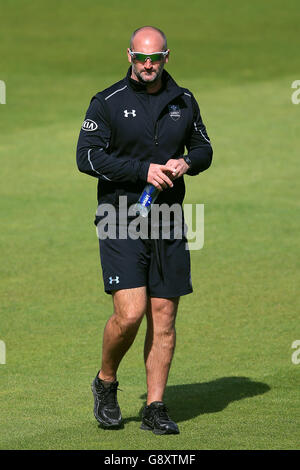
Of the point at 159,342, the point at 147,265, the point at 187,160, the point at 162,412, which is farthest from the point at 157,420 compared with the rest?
the point at 187,160

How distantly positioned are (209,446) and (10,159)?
12421 millimetres

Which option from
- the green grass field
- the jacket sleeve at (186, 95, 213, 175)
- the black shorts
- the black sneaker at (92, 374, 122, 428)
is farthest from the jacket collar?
the green grass field

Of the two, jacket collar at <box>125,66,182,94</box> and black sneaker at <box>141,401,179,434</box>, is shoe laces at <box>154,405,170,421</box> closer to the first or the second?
black sneaker at <box>141,401,179,434</box>

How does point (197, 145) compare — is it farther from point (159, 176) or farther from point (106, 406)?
point (106, 406)

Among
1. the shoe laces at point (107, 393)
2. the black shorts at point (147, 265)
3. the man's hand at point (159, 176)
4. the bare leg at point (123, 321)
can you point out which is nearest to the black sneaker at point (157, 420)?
the shoe laces at point (107, 393)

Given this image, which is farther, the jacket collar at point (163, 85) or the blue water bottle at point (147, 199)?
the jacket collar at point (163, 85)

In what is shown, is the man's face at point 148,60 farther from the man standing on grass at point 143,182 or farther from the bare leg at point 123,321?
the bare leg at point 123,321

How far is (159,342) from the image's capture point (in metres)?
6.74

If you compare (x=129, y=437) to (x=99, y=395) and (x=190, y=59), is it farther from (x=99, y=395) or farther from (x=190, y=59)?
(x=190, y=59)

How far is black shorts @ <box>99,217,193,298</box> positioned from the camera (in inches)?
257

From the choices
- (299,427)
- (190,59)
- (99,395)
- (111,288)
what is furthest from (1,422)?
(190,59)

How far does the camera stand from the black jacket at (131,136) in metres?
6.47

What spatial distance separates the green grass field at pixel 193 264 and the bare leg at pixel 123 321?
0.49 m

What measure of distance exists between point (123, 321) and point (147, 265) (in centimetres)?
38
